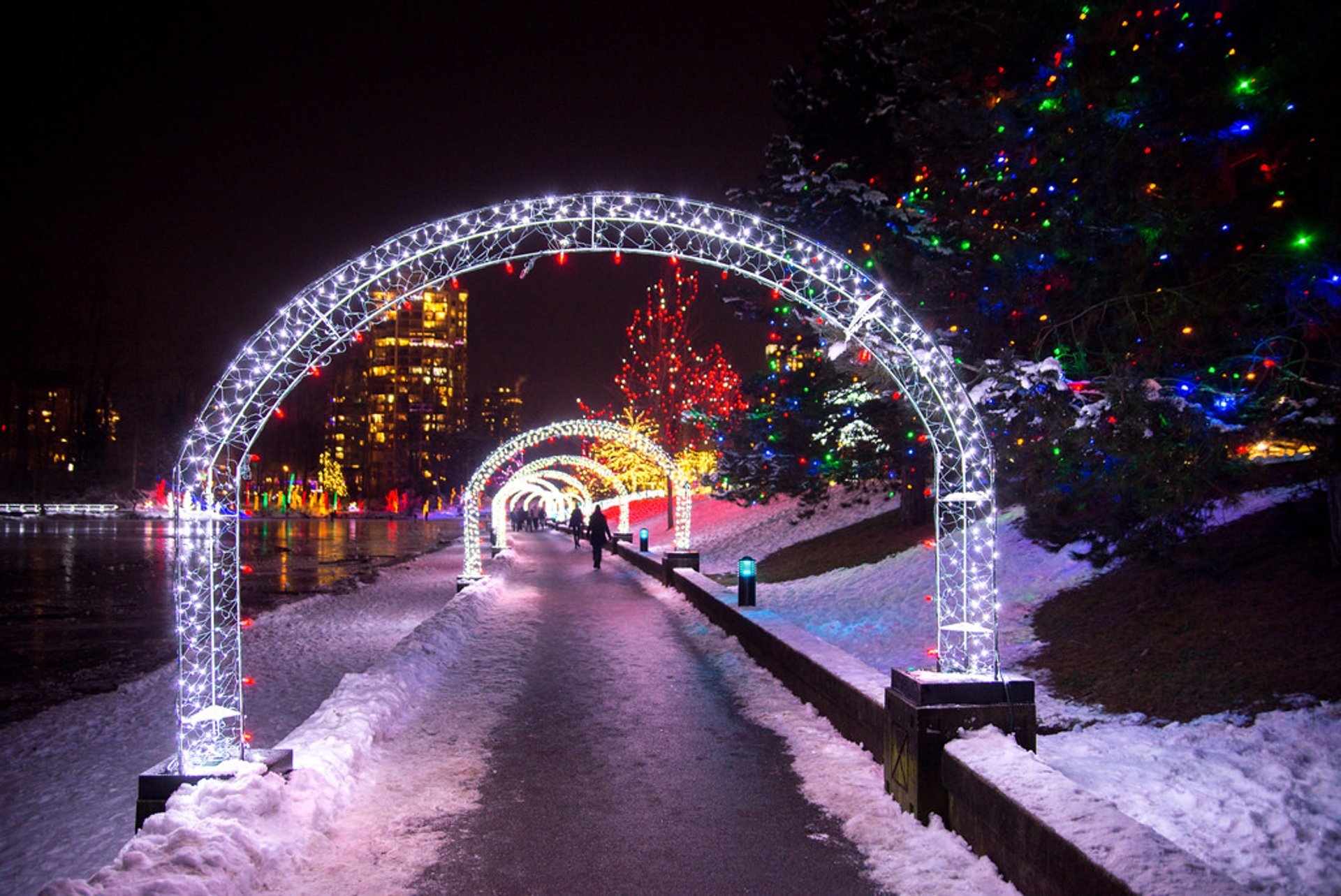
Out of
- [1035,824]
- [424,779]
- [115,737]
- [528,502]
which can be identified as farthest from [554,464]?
[528,502]

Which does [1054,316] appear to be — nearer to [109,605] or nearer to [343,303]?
[343,303]

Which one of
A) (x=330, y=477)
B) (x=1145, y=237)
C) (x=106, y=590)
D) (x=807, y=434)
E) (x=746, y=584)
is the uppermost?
(x=1145, y=237)

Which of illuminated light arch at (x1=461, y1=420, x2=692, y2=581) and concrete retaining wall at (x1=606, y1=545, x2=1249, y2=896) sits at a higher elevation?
illuminated light arch at (x1=461, y1=420, x2=692, y2=581)

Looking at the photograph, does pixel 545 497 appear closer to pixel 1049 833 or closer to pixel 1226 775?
pixel 1226 775

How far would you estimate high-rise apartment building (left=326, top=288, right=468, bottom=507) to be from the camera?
9944cm

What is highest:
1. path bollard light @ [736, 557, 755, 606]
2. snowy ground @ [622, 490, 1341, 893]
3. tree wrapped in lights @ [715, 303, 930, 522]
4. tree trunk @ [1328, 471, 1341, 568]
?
tree wrapped in lights @ [715, 303, 930, 522]

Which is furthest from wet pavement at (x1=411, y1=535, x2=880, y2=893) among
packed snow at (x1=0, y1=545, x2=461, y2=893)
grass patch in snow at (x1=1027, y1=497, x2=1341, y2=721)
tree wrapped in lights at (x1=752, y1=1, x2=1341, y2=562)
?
tree wrapped in lights at (x1=752, y1=1, x2=1341, y2=562)

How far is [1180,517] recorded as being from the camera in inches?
348

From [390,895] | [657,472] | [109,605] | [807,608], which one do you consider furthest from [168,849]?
[657,472]

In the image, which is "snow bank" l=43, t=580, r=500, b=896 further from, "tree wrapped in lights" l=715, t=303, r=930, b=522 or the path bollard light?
"tree wrapped in lights" l=715, t=303, r=930, b=522

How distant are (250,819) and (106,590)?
19223mm

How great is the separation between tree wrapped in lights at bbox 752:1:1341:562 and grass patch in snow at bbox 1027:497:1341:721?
0.99 metres

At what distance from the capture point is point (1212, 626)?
8828mm

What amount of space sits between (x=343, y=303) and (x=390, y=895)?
432 cm
